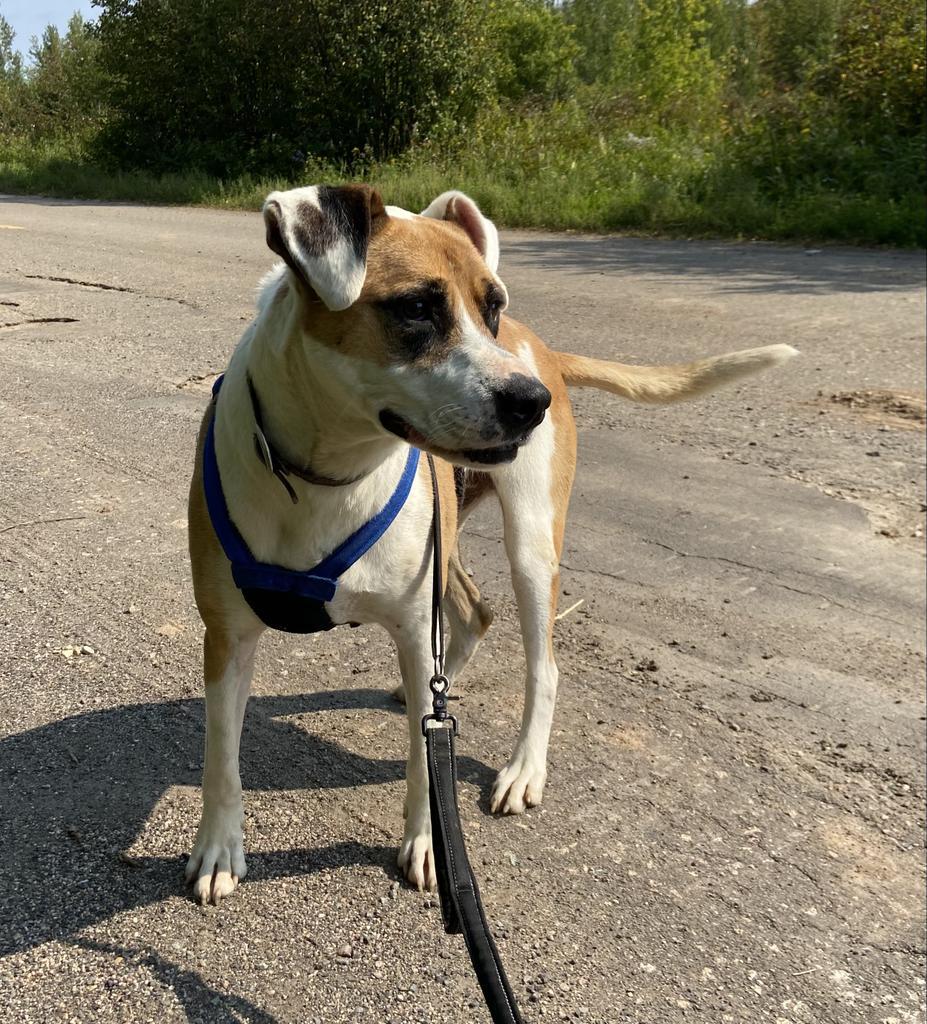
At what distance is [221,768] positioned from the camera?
2670mm

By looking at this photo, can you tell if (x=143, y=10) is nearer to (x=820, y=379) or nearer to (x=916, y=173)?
(x=916, y=173)

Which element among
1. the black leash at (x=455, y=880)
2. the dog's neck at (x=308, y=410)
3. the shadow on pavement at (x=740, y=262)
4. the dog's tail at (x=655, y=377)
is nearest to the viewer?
the black leash at (x=455, y=880)

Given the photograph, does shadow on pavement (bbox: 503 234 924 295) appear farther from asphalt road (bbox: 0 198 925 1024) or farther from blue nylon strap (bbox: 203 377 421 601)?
blue nylon strap (bbox: 203 377 421 601)

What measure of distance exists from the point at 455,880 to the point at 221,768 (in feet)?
2.81

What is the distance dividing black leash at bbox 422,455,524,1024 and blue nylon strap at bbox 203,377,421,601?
29 centimetres

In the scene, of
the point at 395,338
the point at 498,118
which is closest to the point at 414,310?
the point at 395,338

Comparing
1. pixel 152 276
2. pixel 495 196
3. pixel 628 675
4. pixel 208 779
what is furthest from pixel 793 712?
pixel 495 196

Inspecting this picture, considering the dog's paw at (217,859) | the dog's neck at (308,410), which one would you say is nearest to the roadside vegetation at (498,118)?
the dog's neck at (308,410)

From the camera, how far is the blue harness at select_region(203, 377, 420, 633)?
248cm

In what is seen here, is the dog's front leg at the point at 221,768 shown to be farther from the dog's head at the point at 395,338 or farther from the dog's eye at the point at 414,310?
the dog's eye at the point at 414,310

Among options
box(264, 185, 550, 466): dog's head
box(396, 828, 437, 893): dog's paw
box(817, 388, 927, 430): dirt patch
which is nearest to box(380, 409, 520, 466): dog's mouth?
box(264, 185, 550, 466): dog's head

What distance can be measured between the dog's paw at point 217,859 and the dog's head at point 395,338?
3.74ft

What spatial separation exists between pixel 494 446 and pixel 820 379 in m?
5.00

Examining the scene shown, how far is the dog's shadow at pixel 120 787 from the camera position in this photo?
2539 millimetres
